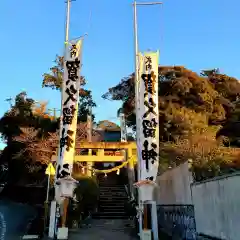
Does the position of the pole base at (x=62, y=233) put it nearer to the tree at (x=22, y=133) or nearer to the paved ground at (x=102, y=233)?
the paved ground at (x=102, y=233)

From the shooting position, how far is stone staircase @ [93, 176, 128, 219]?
1991cm

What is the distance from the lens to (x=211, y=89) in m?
27.9

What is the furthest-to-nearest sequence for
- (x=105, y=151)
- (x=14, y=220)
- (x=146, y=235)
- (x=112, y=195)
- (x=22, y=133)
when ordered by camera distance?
1. (x=105, y=151)
2. (x=22, y=133)
3. (x=112, y=195)
4. (x=14, y=220)
5. (x=146, y=235)

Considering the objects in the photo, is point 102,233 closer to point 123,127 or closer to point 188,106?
point 188,106

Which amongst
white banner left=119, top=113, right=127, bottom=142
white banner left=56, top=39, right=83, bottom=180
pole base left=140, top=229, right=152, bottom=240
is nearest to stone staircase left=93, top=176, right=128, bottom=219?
white banner left=119, top=113, right=127, bottom=142

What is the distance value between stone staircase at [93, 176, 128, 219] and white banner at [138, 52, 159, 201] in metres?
8.75

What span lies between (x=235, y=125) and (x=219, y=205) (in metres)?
22.3

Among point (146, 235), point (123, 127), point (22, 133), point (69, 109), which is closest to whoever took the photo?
point (146, 235)

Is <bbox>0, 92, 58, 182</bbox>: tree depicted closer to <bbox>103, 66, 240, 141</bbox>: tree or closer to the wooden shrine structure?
the wooden shrine structure

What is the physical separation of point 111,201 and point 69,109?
10.8 meters

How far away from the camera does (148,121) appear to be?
1220cm

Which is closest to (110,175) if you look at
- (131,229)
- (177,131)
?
(177,131)

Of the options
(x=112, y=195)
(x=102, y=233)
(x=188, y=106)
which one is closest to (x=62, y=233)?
(x=102, y=233)

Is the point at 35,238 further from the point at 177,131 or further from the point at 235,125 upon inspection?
the point at 235,125
